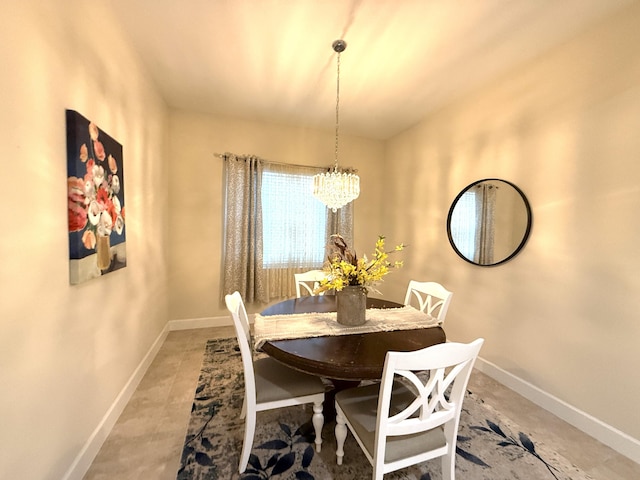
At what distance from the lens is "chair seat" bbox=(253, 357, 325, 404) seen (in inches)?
57.2

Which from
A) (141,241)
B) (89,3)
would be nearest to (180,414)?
(141,241)

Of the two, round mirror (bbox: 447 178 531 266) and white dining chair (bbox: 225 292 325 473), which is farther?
round mirror (bbox: 447 178 531 266)

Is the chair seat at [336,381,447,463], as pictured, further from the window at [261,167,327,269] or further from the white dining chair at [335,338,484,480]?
the window at [261,167,327,269]

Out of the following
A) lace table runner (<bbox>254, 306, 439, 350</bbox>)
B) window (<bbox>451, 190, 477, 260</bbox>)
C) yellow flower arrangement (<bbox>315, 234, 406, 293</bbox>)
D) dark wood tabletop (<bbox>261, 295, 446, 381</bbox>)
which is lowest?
dark wood tabletop (<bbox>261, 295, 446, 381</bbox>)

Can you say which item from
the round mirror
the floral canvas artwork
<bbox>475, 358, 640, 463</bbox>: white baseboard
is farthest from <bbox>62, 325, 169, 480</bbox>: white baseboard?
the round mirror

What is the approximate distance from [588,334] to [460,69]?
2.27 meters

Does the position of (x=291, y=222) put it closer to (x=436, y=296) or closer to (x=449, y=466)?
(x=436, y=296)

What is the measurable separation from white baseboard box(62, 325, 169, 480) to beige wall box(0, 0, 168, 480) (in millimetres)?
37

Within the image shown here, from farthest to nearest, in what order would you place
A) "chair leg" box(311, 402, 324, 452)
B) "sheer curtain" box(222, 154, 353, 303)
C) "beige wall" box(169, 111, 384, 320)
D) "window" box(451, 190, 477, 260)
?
"sheer curtain" box(222, 154, 353, 303) → "beige wall" box(169, 111, 384, 320) → "window" box(451, 190, 477, 260) → "chair leg" box(311, 402, 324, 452)

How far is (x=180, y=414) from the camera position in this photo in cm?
185

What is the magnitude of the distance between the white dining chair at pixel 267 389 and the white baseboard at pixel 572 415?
1756mm

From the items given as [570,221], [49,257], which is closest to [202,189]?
[49,257]

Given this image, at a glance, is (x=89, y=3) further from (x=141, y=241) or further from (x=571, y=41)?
(x=571, y=41)

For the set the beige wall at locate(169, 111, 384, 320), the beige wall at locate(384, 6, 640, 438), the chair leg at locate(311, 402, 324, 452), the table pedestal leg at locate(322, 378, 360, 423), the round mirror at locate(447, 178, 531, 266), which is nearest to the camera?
the chair leg at locate(311, 402, 324, 452)
